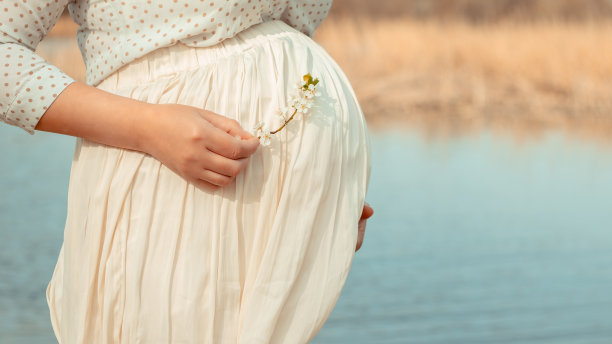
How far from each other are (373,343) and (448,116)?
15.0ft

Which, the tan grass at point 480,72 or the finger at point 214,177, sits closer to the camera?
the finger at point 214,177

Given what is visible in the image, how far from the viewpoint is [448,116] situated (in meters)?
6.92

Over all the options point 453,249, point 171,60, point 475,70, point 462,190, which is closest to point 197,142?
point 171,60

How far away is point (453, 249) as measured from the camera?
3439 mm

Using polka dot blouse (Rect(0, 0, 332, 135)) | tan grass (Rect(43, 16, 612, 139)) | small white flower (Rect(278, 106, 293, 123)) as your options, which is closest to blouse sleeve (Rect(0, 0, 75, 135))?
polka dot blouse (Rect(0, 0, 332, 135))

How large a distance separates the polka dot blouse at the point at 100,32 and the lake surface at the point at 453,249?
6.05ft

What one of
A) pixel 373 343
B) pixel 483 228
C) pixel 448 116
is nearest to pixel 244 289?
pixel 373 343

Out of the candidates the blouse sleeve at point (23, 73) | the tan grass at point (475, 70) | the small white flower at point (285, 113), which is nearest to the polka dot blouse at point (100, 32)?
the blouse sleeve at point (23, 73)

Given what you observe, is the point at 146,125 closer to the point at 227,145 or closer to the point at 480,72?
the point at 227,145

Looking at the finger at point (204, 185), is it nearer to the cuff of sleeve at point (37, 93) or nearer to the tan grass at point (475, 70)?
the cuff of sleeve at point (37, 93)

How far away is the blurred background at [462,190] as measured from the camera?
2832mm

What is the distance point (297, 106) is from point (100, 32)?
0.23 m

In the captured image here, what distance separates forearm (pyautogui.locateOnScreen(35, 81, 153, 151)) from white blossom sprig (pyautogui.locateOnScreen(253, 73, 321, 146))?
11 centimetres

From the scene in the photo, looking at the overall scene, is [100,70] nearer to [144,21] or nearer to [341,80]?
[144,21]
